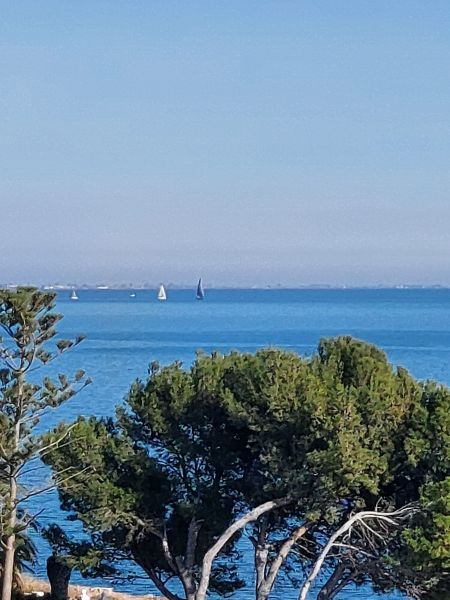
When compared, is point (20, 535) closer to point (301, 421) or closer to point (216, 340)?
point (301, 421)

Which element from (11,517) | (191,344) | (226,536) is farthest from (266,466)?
(191,344)

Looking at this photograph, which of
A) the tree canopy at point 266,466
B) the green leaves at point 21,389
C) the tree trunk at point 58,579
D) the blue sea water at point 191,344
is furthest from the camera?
the blue sea water at point 191,344

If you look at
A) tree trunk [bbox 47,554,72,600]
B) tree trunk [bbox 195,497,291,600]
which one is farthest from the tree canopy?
tree trunk [bbox 47,554,72,600]

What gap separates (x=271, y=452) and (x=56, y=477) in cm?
350

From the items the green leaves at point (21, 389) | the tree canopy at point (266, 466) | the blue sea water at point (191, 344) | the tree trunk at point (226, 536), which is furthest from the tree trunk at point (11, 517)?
the blue sea water at point (191, 344)

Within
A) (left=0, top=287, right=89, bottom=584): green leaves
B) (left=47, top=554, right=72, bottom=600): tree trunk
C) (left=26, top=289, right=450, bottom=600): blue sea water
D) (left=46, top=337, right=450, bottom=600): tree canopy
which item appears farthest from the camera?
(left=26, top=289, right=450, bottom=600): blue sea water

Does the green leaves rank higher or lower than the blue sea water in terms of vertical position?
higher

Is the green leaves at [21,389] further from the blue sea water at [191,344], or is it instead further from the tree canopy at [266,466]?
the blue sea water at [191,344]

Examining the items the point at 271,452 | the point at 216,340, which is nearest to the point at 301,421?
the point at 271,452

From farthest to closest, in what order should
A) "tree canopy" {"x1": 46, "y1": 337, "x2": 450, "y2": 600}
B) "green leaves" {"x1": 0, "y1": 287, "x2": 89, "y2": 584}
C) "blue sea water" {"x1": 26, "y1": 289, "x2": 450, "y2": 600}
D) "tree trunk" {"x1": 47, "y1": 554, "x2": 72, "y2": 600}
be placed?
"blue sea water" {"x1": 26, "y1": 289, "x2": 450, "y2": 600}
"tree trunk" {"x1": 47, "y1": 554, "x2": 72, "y2": 600}
"green leaves" {"x1": 0, "y1": 287, "x2": 89, "y2": 584}
"tree canopy" {"x1": 46, "y1": 337, "x2": 450, "y2": 600}

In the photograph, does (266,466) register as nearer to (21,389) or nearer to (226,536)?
(226,536)

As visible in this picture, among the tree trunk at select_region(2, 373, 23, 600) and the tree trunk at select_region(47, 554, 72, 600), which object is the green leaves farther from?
the tree trunk at select_region(47, 554, 72, 600)

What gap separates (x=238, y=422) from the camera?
1666cm

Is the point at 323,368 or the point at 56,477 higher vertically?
the point at 323,368
